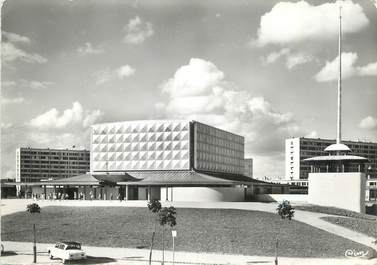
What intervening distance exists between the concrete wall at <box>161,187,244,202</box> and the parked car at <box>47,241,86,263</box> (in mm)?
40233

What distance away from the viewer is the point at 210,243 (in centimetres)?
4762

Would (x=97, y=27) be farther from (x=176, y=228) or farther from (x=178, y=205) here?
(x=178, y=205)

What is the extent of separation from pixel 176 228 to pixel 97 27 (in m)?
22.3

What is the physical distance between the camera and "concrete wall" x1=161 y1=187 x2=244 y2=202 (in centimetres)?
7862

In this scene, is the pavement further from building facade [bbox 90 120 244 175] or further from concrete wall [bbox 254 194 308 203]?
building facade [bbox 90 120 244 175]

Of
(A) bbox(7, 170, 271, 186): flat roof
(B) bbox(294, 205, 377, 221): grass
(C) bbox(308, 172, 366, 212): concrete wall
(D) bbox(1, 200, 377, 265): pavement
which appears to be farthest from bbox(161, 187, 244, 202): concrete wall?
(D) bbox(1, 200, 377, 265): pavement

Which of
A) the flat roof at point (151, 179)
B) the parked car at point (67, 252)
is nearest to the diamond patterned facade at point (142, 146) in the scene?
the flat roof at point (151, 179)

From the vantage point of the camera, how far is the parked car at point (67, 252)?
38.7 meters

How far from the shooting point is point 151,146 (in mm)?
95500

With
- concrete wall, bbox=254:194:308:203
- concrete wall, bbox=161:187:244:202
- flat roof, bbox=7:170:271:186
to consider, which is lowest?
concrete wall, bbox=254:194:308:203

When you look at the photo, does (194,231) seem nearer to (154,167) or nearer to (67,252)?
(67,252)

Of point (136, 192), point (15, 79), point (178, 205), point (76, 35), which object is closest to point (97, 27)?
point (76, 35)

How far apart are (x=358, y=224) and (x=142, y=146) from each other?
4819 cm

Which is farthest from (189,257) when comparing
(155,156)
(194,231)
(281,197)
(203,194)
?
(155,156)
